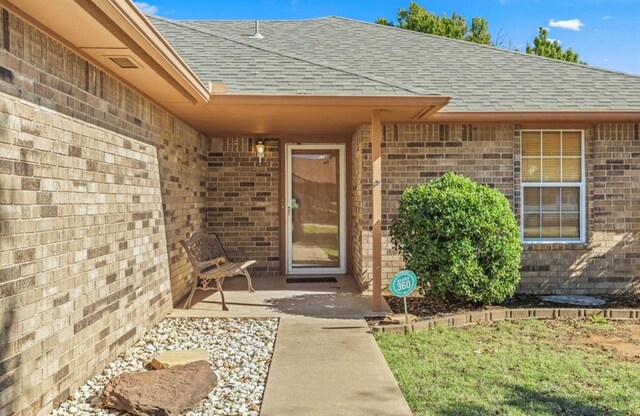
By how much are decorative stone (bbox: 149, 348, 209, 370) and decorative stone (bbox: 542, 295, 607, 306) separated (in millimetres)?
4922

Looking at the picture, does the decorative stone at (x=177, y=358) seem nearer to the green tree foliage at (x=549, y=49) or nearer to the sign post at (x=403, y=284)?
the sign post at (x=403, y=284)

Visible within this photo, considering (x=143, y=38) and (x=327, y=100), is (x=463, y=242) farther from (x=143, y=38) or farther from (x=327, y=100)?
(x=143, y=38)

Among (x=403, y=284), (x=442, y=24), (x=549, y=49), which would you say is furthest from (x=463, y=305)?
(x=442, y=24)

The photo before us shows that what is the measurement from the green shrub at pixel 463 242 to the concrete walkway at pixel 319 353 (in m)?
1.01

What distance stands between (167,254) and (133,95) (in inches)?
81.3

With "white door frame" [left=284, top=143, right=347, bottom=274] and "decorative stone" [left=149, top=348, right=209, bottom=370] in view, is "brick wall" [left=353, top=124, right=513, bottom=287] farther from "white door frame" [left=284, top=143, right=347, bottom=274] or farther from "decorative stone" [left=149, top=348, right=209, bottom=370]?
"decorative stone" [left=149, top=348, right=209, bottom=370]

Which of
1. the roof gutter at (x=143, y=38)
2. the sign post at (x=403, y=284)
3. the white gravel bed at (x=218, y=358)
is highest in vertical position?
the roof gutter at (x=143, y=38)

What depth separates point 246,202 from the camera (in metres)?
8.98

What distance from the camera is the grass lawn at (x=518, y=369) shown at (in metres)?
3.48

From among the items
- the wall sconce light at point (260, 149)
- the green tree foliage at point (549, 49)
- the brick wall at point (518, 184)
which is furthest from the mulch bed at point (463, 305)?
the green tree foliage at point (549, 49)

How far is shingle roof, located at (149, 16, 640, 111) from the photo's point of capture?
604 centimetres

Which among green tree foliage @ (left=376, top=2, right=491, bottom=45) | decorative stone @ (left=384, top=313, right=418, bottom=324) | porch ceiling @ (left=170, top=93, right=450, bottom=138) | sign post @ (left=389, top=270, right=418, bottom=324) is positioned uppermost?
green tree foliage @ (left=376, top=2, right=491, bottom=45)

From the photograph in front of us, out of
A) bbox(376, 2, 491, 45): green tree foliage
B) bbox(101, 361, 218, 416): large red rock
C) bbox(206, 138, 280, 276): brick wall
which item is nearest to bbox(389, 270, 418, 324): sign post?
bbox(101, 361, 218, 416): large red rock

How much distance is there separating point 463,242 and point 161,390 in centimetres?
379
